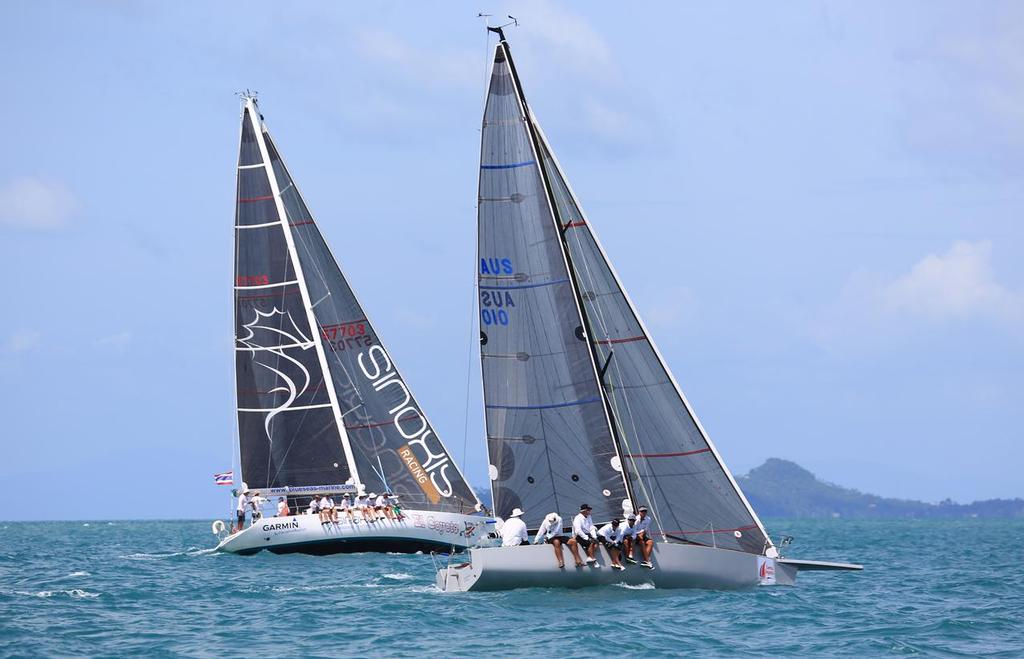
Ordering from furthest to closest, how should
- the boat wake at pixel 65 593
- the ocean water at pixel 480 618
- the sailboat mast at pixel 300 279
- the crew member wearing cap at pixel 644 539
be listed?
1. the sailboat mast at pixel 300 279
2. the boat wake at pixel 65 593
3. the crew member wearing cap at pixel 644 539
4. the ocean water at pixel 480 618

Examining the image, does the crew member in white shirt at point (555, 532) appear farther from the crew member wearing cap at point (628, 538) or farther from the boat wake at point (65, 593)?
the boat wake at point (65, 593)

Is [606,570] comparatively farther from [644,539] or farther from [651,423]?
[651,423]

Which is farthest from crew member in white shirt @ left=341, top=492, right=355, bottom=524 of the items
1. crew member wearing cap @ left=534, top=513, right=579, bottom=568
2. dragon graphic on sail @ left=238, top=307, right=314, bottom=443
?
crew member wearing cap @ left=534, top=513, right=579, bottom=568

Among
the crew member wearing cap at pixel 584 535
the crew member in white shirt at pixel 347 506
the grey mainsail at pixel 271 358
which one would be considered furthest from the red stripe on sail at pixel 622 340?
the grey mainsail at pixel 271 358

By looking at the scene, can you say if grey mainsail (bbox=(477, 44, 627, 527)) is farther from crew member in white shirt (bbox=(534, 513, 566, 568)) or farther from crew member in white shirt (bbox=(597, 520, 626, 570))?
crew member in white shirt (bbox=(534, 513, 566, 568))

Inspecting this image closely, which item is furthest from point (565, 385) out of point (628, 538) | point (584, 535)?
point (628, 538)

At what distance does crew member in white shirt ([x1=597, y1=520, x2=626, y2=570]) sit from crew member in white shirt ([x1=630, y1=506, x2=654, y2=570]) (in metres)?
0.26

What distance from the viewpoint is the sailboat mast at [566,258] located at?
2570cm

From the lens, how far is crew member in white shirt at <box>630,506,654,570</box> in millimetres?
24203

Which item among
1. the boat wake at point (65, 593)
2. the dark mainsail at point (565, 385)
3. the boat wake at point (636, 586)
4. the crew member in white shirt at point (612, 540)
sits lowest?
the boat wake at point (636, 586)

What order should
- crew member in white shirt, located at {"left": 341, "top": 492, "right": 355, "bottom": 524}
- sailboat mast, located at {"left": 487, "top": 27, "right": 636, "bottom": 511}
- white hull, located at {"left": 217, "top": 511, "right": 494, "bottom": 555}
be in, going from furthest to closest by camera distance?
crew member in white shirt, located at {"left": 341, "top": 492, "right": 355, "bottom": 524}, white hull, located at {"left": 217, "top": 511, "right": 494, "bottom": 555}, sailboat mast, located at {"left": 487, "top": 27, "right": 636, "bottom": 511}

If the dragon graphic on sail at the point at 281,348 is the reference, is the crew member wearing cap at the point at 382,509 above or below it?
below

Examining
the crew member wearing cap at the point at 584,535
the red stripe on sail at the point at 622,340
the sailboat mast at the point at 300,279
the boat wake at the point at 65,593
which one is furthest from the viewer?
the sailboat mast at the point at 300,279

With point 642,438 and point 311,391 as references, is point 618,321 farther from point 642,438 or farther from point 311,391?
point 311,391
